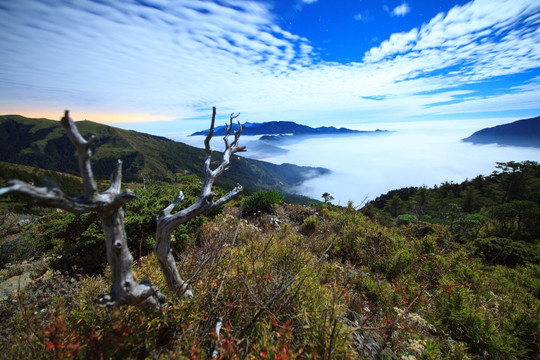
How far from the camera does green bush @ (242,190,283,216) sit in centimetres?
1218

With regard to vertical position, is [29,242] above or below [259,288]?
below

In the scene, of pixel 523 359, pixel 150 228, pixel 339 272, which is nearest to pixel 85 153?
pixel 150 228

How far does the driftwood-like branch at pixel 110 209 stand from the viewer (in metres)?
1.74

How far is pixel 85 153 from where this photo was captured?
1.84m

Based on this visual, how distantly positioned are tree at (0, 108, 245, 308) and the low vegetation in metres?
0.36

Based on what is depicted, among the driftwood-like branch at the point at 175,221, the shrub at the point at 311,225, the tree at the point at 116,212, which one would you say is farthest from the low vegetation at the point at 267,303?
the shrub at the point at 311,225

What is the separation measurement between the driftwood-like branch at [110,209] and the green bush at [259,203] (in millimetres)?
9493

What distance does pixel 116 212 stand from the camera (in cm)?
224

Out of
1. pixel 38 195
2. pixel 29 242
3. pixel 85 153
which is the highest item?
pixel 85 153

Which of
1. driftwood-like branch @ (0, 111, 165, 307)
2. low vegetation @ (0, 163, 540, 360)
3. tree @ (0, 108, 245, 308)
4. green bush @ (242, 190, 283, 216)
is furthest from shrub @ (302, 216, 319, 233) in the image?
driftwood-like branch @ (0, 111, 165, 307)

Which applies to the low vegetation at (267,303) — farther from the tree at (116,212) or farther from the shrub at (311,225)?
the shrub at (311,225)

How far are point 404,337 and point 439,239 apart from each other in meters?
7.17

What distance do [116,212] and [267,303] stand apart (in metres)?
1.93

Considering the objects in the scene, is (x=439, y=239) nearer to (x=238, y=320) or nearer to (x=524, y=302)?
(x=524, y=302)
